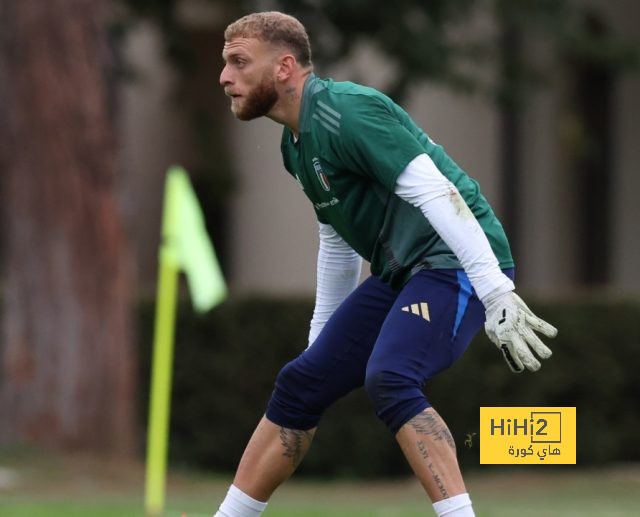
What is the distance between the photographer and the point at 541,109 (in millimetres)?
19344

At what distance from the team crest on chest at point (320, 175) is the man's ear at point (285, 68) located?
32 centimetres

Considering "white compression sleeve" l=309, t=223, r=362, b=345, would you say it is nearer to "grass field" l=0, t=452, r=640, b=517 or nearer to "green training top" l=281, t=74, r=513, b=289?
"green training top" l=281, t=74, r=513, b=289

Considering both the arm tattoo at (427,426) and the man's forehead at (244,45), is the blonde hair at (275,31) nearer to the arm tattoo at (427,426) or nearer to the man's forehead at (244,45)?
the man's forehead at (244,45)

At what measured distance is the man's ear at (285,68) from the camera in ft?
17.8

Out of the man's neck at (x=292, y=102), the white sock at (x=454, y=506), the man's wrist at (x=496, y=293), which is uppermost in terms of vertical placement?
the man's neck at (x=292, y=102)

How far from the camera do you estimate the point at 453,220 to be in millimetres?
5133

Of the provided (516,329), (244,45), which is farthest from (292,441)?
(244,45)

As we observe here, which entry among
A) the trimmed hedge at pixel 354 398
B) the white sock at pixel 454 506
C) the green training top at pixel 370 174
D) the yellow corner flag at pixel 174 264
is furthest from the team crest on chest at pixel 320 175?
the trimmed hedge at pixel 354 398

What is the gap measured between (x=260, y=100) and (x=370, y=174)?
509 millimetres

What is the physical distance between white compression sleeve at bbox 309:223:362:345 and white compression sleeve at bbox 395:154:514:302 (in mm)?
791

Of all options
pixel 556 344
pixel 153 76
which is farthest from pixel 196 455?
pixel 153 76

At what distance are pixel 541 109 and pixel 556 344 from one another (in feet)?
20.8

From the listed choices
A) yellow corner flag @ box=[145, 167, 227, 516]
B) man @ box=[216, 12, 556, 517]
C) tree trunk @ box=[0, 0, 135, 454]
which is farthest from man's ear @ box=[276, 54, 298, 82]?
tree trunk @ box=[0, 0, 135, 454]

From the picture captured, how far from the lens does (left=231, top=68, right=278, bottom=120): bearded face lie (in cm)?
544
